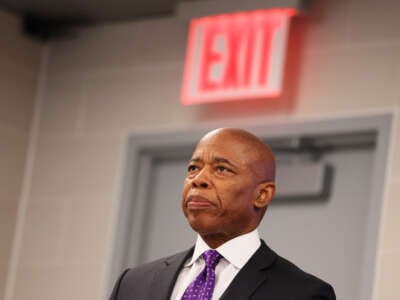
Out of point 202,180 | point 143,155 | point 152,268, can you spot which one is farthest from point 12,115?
point 202,180

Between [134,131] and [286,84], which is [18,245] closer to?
[134,131]

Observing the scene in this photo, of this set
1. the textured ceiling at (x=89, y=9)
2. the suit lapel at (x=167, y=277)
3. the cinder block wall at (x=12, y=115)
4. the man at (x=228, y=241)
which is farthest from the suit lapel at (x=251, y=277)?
the cinder block wall at (x=12, y=115)

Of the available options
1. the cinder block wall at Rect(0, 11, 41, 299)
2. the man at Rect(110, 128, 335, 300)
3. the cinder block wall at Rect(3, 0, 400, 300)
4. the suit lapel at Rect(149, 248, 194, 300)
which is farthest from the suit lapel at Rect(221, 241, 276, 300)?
the cinder block wall at Rect(0, 11, 41, 299)

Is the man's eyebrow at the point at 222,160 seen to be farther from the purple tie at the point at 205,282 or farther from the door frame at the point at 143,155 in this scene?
the door frame at the point at 143,155

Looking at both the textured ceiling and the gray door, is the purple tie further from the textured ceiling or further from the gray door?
the textured ceiling

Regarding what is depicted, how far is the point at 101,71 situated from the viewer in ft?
16.0

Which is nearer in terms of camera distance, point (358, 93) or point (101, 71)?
point (358, 93)

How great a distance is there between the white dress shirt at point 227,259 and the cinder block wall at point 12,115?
2.74 m

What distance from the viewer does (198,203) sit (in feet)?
7.02

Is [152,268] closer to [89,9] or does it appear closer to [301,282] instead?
[301,282]

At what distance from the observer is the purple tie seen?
2129mm

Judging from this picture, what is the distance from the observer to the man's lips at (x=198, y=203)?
213cm

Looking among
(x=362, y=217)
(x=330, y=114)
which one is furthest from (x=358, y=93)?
(x=362, y=217)

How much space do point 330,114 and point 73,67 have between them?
4.24 feet
